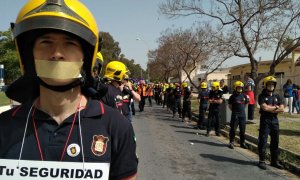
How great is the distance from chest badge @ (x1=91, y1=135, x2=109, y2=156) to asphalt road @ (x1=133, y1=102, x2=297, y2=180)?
5.58 m

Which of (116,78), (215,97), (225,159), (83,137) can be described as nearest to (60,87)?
(83,137)

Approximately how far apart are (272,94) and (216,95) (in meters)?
4.80

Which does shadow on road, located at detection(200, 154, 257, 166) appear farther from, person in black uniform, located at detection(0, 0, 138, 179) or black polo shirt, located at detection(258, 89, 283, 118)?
person in black uniform, located at detection(0, 0, 138, 179)

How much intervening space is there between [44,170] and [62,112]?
0.27m

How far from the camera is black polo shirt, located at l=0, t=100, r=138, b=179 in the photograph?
182 centimetres

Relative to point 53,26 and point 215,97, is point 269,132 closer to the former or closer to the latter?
point 215,97

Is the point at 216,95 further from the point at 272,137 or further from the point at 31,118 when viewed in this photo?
the point at 31,118

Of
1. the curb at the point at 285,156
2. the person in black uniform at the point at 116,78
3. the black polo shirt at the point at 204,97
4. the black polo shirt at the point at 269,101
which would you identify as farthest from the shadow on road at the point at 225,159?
the black polo shirt at the point at 204,97

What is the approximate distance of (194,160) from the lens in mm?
9133

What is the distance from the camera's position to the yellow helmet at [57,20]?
1746 mm

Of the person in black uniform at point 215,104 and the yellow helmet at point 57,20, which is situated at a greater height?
the yellow helmet at point 57,20

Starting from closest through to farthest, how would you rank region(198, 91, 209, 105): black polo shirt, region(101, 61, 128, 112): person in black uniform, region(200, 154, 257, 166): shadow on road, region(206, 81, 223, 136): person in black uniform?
region(101, 61, 128, 112): person in black uniform
region(200, 154, 257, 166): shadow on road
region(206, 81, 223, 136): person in black uniform
region(198, 91, 209, 105): black polo shirt

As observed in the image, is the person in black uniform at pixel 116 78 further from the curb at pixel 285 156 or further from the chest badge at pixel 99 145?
the chest badge at pixel 99 145

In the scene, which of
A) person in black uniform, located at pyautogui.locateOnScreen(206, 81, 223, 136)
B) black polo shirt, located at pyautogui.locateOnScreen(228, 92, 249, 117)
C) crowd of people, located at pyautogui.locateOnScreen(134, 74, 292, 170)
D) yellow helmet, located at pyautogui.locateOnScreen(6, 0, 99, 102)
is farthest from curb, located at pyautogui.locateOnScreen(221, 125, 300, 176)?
yellow helmet, located at pyautogui.locateOnScreen(6, 0, 99, 102)
